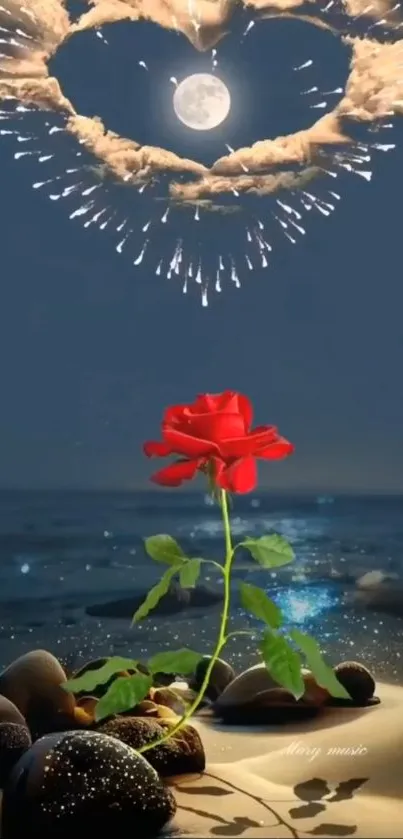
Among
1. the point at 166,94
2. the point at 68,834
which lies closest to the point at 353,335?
the point at 166,94

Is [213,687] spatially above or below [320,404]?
below

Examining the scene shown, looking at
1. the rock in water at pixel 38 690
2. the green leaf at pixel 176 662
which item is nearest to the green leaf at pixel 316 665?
the green leaf at pixel 176 662

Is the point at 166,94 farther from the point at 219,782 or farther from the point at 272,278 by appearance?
the point at 219,782

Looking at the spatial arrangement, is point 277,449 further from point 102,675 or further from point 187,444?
point 102,675

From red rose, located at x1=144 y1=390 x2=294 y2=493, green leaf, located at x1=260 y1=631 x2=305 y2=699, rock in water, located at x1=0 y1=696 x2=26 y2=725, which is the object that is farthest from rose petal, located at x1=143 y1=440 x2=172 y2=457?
rock in water, located at x1=0 y1=696 x2=26 y2=725

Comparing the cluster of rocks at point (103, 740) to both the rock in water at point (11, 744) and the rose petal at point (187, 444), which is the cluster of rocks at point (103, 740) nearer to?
the rock in water at point (11, 744)
